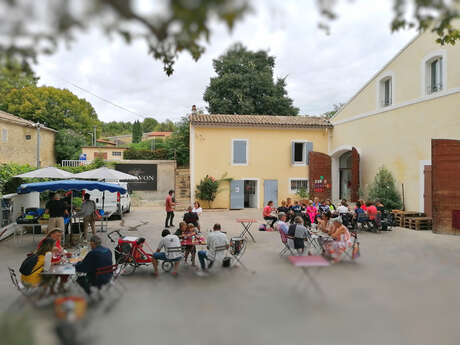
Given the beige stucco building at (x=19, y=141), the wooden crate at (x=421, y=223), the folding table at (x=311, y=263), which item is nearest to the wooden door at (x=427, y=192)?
the wooden crate at (x=421, y=223)

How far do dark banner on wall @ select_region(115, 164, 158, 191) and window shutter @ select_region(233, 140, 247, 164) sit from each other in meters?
5.56

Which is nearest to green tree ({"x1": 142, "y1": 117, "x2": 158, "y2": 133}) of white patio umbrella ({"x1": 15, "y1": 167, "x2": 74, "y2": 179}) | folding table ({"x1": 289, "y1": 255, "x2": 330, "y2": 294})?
white patio umbrella ({"x1": 15, "y1": 167, "x2": 74, "y2": 179})

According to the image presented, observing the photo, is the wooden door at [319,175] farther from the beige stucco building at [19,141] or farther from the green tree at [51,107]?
the green tree at [51,107]

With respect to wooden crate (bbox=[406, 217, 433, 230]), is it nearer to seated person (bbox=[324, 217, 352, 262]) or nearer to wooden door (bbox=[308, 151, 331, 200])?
seated person (bbox=[324, 217, 352, 262])

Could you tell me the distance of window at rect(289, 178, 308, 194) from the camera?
1916 centimetres

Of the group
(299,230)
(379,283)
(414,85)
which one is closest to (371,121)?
(414,85)

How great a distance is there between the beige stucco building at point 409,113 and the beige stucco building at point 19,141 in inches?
755

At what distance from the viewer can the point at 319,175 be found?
17.8 meters

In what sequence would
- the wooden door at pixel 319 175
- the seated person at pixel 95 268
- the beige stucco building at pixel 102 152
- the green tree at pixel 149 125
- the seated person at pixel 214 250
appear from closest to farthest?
the seated person at pixel 95 268, the seated person at pixel 214 250, the wooden door at pixel 319 175, the beige stucco building at pixel 102 152, the green tree at pixel 149 125

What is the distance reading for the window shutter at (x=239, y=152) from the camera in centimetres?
1861

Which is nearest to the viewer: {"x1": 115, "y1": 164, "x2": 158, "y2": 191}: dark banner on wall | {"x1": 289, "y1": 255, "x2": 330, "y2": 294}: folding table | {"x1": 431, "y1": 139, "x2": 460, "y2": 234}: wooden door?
{"x1": 289, "y1": 255, "x2": 330, "y2": 294}: folding table

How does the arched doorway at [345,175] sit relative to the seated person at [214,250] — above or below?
above

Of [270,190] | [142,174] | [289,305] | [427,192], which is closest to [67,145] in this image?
[142,174]

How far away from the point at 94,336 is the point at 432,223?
→ 10983 mm
